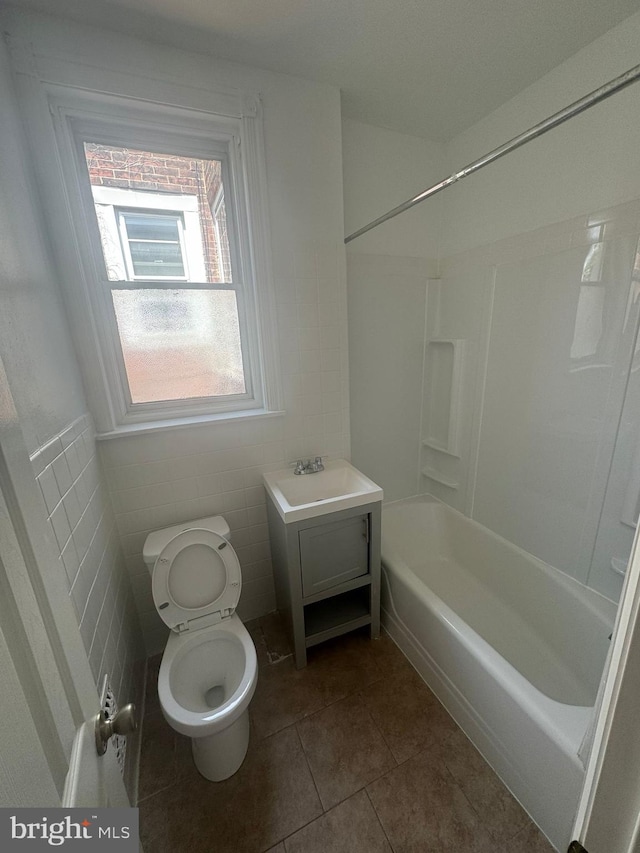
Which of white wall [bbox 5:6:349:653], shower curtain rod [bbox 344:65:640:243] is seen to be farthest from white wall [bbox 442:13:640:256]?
white wall [bbox 5:6:349:653]

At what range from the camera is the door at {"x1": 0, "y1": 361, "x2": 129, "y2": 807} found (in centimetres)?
34

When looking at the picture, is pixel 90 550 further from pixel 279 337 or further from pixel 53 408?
pixel 279 337

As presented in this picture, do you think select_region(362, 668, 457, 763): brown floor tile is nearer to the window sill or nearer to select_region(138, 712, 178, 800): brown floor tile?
select_region(138, 712, 178, 800): brown floor tile

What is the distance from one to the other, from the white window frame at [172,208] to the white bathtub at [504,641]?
126cm

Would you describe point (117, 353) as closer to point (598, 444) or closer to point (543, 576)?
point (598, 444)

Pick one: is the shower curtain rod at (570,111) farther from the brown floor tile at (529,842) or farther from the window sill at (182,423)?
the brown floor tile at (529,842)

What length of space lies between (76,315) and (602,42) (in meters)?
2.27

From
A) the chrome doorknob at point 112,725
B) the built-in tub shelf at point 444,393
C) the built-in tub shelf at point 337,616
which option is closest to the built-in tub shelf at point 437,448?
the built-in tub shelf at point 444,393

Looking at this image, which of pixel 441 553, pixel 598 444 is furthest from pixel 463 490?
pixel 598 444

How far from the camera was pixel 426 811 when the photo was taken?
1.11 m

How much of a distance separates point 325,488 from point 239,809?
1197 millimetres

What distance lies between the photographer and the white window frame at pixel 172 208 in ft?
4.18

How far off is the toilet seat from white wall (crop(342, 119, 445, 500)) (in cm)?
104


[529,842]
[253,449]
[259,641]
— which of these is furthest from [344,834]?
[253,449]
